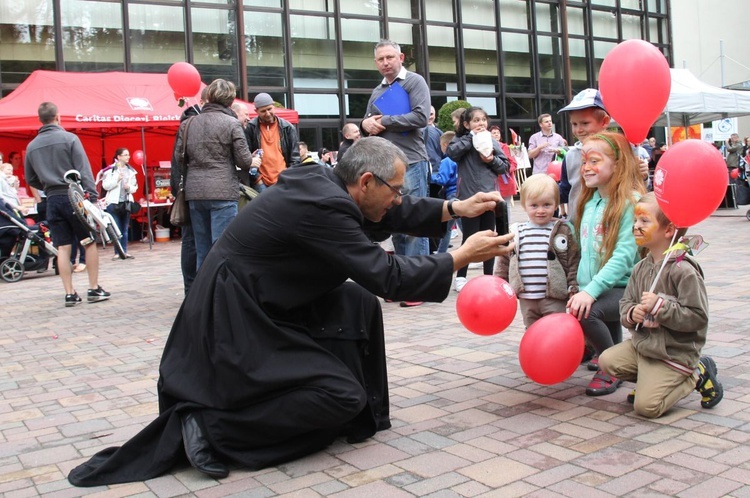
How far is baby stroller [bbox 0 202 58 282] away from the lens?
10.3 m

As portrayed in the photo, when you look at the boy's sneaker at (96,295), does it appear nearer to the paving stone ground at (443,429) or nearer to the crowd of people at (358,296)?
the paving stone ground at (443,429)

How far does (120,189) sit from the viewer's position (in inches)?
528

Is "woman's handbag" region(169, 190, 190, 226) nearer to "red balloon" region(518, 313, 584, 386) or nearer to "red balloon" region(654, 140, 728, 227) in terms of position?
"red balloon" region(518, 313, 584, 386)

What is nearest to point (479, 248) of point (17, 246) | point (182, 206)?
point (182, 206)

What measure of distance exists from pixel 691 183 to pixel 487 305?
103cm

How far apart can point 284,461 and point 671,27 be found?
2950cm

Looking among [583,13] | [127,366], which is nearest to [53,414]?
[127,366]

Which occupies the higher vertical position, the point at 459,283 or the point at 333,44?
the point at 333,44

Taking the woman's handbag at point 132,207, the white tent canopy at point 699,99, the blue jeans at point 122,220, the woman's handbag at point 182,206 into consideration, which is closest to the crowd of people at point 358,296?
the woman's handbag at point 182,206

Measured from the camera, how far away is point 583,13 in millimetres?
26469

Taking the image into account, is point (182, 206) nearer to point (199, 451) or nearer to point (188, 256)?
point (188, 256)

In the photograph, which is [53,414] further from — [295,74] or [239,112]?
[295,74]

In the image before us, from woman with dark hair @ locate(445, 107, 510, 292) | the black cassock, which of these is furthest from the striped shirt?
woman with dark hair @ locate(445, 107, 510, 292)

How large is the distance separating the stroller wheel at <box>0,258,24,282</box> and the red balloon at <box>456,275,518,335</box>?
27.6 ft
